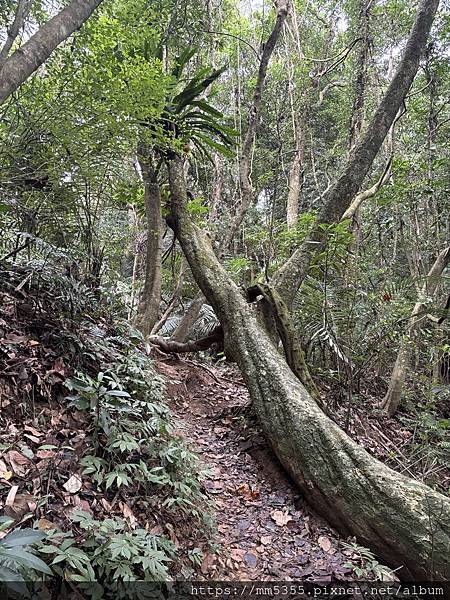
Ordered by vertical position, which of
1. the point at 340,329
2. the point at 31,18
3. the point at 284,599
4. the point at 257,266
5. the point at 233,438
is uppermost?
the point at 31,18

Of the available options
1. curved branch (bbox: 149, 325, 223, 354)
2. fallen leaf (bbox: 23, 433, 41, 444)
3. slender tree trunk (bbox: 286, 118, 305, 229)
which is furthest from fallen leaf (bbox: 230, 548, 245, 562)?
slender tree trunk (bbox: 286, 118, 305, 229)

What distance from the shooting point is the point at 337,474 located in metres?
2.67

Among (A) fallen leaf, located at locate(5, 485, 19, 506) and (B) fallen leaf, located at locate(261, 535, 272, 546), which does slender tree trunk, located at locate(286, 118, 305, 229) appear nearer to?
(B) fallen leaf, located at locate(261, 535, 272, 546)

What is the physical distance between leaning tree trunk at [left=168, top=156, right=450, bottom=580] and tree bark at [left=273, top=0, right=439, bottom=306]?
669 millimetres

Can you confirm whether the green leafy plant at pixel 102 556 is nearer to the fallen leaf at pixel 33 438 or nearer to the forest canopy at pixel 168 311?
the forest canopy at pixel 168 311

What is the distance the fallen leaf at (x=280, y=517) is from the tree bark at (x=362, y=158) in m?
2.13

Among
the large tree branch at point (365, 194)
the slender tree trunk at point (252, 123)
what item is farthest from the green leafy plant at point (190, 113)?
the large tree branch at point (365, 194)

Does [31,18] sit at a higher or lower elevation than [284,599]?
higher

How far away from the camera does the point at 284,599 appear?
79.9 inches

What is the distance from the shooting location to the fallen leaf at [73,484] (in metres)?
1.79

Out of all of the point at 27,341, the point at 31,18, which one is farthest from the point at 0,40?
the point at 27,341

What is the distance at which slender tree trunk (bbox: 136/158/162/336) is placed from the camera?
453 centimetres

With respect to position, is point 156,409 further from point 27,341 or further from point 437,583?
point 437,583

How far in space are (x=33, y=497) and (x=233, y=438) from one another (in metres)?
2.28
